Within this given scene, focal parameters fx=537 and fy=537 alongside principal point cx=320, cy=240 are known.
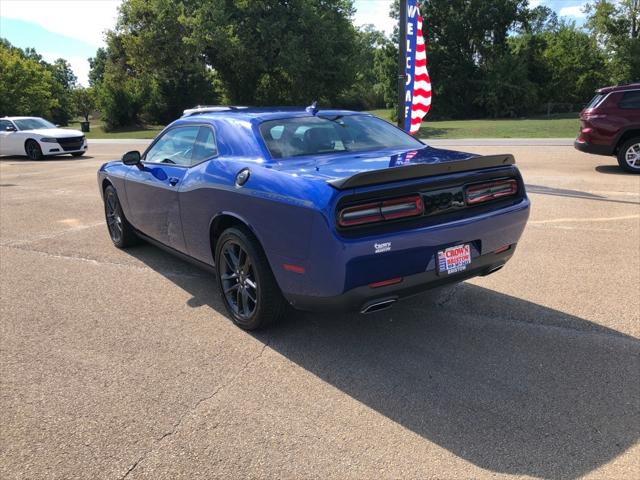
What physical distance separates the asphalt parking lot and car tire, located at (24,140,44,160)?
46.9 ft

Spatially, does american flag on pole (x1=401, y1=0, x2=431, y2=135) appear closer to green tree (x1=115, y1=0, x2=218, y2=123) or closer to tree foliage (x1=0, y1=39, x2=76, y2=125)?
green tree (x1=115, y1=0, x2=218, y2=123)

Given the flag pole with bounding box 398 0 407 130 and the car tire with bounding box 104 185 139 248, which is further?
the flag pole with bounding box 398 0 407 130

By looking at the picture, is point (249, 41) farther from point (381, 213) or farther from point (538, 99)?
point (381, 213)

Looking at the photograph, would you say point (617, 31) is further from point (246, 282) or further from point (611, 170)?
point (246, 282)

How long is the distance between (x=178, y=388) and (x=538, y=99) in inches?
1788

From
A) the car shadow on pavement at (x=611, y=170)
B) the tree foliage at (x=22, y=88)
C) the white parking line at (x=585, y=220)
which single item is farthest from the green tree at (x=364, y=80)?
the white parking line at (x=585, y=220)

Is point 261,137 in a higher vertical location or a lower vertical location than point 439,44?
lower

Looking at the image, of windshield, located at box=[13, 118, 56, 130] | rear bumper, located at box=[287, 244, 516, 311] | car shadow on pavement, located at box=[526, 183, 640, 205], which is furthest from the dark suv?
windshield, located at box=[13, 118, 56, 130]

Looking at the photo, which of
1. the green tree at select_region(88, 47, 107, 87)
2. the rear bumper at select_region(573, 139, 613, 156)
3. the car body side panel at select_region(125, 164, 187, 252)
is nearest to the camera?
the car body side panel at select_region(125, 164, 187, 252)

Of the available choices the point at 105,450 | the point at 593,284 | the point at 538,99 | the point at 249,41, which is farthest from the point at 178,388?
the point at 538,99

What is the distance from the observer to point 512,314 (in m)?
4.15

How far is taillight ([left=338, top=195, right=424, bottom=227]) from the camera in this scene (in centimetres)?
306

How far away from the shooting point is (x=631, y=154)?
10.9 metres

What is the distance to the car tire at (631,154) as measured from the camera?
35.4 feet
